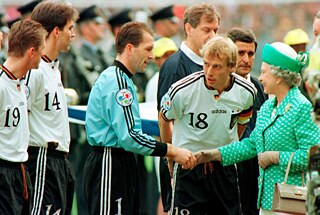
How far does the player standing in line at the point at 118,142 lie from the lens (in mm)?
9688

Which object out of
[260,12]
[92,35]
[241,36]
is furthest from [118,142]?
[260,12]

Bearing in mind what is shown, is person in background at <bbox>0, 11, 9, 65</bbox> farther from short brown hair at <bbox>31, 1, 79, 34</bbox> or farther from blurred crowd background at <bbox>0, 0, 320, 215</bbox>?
short brown hair at <bbox>31, 1, 79, 34</bbox>

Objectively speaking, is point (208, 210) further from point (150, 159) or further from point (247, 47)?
point (150, 159)

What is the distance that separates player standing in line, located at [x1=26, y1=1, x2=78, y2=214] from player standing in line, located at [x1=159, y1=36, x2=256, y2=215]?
897 mm

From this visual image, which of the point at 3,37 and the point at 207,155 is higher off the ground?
the point at 3,37

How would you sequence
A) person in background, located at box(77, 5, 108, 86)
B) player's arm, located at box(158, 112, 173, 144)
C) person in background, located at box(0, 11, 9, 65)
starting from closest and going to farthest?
player's arm, located at box(158, 112, 173, 144) → person in background, located at box(0, 11, 9, 65) → person in background, located at box(77, 5, 108, 86)

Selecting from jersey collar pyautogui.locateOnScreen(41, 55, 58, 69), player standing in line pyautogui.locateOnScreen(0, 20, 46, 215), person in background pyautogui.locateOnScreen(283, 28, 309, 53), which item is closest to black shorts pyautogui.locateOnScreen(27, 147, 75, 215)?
player standing in line pyautogui.locateOnScreen(0, 20, 46, 215)

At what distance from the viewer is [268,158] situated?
364 inches

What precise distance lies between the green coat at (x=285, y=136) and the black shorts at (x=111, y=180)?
1108 mm

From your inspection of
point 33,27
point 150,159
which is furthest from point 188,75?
point 150,159

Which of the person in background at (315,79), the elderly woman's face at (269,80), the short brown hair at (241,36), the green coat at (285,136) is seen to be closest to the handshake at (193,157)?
the green coat at (285,136)

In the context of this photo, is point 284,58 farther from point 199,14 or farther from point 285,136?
point 199,14

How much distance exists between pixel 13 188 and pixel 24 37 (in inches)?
47.1

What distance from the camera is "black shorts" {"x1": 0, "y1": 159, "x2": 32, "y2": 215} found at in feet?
30.3
